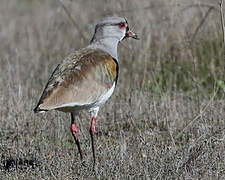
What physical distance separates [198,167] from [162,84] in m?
3.46

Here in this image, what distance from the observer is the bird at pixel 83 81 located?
16.6 ft

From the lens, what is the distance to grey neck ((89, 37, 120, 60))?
5914 millimetres

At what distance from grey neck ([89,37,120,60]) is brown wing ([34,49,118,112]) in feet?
0.56

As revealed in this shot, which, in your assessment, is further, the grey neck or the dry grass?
the grey neck

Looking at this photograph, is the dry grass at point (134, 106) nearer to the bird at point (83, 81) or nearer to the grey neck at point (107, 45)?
the bird at point (83, 81)

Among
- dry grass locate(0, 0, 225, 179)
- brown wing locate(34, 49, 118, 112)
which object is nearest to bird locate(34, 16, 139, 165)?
brown wing locate(34, 49, 118, 112)

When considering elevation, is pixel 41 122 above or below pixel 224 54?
below

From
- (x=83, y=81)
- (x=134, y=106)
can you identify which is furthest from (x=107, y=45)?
(x=134, y=106)

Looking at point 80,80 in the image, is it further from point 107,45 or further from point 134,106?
point 134,106

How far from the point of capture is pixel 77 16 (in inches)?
405

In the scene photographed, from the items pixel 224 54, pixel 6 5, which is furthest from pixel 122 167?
pixel 6 5

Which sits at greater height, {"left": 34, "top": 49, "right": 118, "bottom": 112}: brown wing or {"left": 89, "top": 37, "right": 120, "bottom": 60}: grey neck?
{"left": 89, "top": 37, "right": 120, "bottom": 60}: grey neck

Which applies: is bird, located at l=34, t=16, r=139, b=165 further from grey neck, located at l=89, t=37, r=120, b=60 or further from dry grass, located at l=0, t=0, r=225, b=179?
dry grass, located at l=0, t=0, r=225, b=179

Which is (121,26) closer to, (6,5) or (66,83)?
(66,83)
